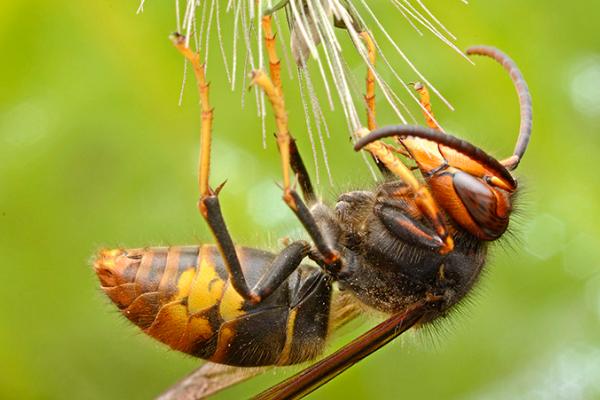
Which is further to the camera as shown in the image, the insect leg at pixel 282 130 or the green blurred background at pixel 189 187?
the green blurred background at pixel 189 187

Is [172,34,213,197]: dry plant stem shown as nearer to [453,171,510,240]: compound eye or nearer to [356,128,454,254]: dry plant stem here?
[356,128,454,254]: dry plant stem

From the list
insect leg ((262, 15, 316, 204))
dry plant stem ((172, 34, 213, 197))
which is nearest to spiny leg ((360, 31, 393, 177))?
insect leg ((262, 15, 316, 204))

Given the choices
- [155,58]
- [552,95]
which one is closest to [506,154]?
[552,95]

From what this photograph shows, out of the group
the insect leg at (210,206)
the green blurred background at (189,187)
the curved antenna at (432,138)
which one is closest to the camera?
the curved antenna at (432,138)

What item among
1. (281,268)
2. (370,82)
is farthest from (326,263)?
(370,82)

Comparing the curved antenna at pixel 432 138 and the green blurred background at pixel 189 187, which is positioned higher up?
the curved antenna at pixel 432 138

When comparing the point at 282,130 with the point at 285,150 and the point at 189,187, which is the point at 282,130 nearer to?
the point at 285,150

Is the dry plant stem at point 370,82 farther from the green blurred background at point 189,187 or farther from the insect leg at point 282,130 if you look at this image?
the green blurred background at point 189,187

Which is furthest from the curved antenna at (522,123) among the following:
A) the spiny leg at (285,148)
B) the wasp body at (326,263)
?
the spiny leg at (285,148)
